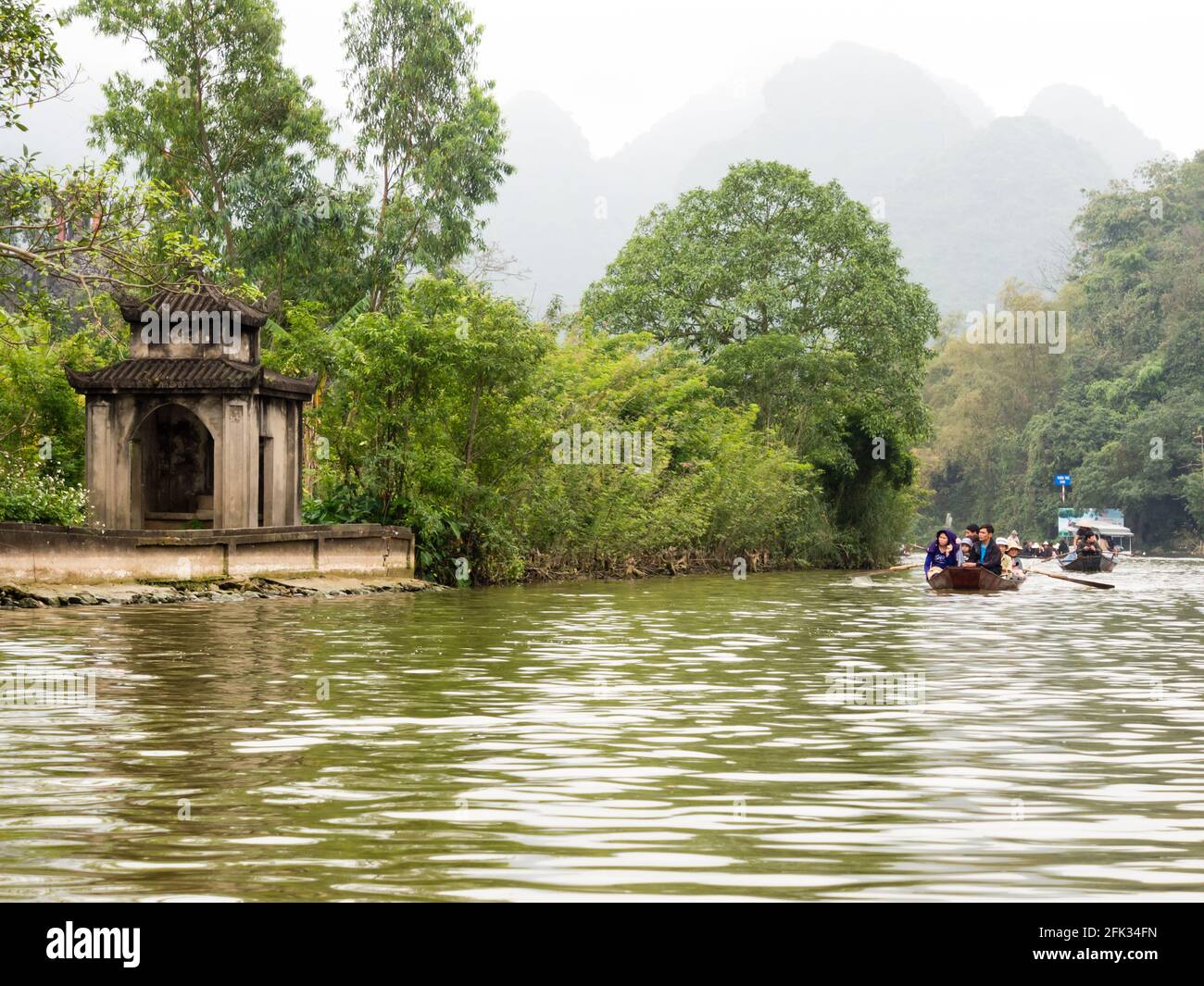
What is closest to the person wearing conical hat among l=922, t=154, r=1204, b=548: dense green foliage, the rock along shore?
the rock along shore

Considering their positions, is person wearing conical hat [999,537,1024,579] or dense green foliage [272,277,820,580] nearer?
dense green foliage [272,277,820,580]

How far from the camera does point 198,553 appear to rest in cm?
2670

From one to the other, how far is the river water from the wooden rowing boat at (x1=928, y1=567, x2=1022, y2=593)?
39.7 feet

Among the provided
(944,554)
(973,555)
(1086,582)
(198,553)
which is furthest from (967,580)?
(198,553)

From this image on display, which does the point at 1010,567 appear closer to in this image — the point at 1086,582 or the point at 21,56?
the point at 1086,582

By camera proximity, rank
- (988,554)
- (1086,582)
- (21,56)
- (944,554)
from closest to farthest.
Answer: (21,56)
(944,554)
(988,554)
(1086,582)

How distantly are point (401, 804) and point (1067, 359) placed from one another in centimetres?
9238

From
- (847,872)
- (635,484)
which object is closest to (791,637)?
(847,872)

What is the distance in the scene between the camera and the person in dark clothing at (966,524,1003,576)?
108 ft

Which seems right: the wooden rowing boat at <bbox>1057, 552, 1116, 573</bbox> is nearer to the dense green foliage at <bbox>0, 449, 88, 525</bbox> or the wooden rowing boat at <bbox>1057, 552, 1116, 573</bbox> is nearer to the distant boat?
the distant boat

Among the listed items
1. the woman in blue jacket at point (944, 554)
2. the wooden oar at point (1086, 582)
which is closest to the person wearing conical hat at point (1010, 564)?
the wooden oar at point (1086, 582)

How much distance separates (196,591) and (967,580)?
1439cm

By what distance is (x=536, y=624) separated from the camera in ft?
72.1
